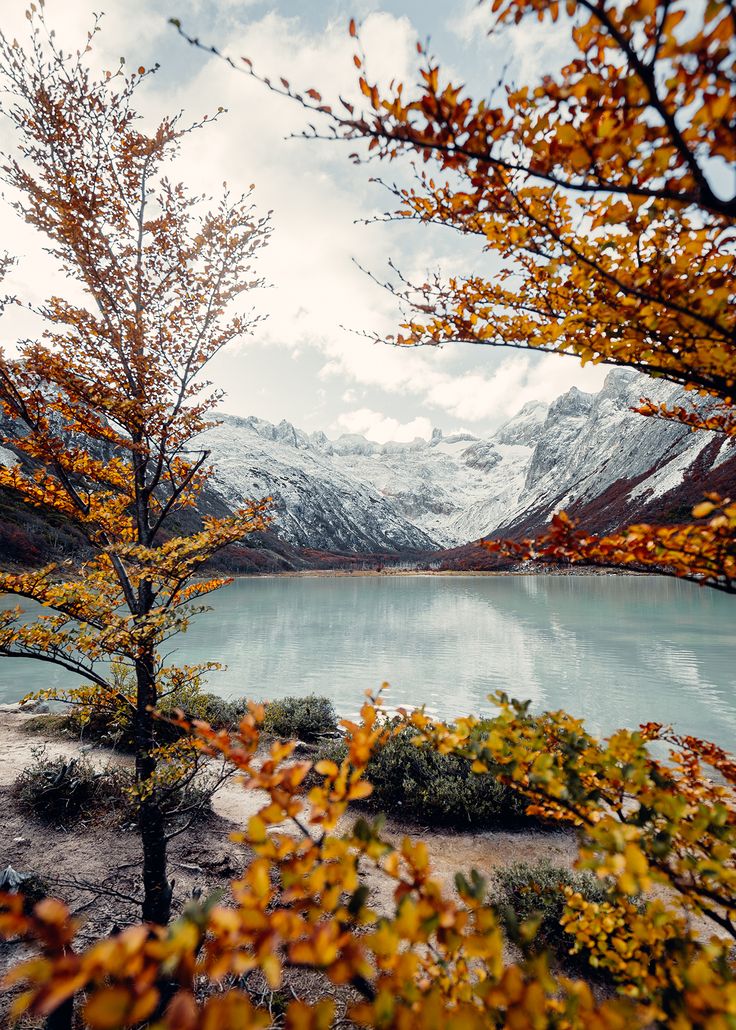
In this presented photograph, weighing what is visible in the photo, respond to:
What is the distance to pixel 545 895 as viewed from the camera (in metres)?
5.48

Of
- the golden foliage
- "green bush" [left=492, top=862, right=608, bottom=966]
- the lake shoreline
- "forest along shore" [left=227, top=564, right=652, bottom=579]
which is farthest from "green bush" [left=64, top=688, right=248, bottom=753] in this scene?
the lake shoreline

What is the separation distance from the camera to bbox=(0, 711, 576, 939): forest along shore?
266 inches

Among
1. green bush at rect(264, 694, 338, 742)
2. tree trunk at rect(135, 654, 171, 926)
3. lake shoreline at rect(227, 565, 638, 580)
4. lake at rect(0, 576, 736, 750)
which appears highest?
tree trunk at rect(135, 654, 171, 926)

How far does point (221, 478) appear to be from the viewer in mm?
192625

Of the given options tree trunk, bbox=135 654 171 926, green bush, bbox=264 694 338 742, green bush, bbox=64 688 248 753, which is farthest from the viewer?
green bush, bbox=264 694 338 742

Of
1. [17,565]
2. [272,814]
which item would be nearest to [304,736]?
[272,814]

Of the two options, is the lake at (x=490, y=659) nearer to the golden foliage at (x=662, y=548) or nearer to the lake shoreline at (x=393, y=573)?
the golden foliage at (x=662, y=548)

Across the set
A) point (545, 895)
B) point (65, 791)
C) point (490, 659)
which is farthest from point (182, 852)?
point (490, 659)

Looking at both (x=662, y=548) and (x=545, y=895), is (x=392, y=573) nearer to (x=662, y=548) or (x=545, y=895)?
(x=545, y=895)

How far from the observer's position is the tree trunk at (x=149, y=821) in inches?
205

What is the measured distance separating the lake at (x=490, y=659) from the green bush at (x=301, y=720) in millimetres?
3770

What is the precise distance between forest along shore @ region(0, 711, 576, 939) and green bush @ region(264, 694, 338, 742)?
3688 millimetres

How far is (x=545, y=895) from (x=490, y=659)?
22056 millimetres

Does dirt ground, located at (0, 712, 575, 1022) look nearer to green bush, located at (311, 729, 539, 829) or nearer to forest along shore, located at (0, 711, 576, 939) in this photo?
forest along shore, located at (0, 711, 576, 939)
